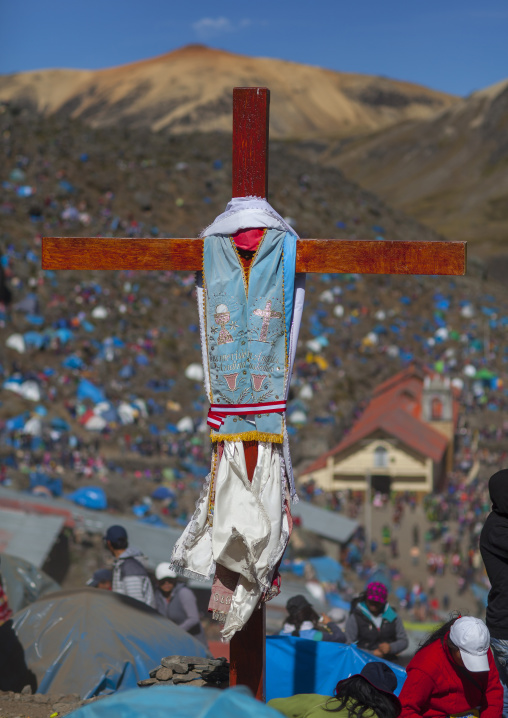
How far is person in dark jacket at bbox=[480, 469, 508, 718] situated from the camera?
4.04m

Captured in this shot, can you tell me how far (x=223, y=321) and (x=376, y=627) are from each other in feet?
8.86

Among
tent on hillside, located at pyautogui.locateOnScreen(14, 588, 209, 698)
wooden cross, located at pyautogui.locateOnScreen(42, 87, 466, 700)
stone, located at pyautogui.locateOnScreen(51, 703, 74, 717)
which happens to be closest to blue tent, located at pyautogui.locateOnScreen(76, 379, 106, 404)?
tent on hillside, located at pyautogui.locateOnScreen(14, 588, 209, 698)

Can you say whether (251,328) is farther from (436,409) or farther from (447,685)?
(436,409)

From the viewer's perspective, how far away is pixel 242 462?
3.86 metres

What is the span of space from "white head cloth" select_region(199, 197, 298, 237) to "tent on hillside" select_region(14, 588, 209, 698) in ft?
9.18

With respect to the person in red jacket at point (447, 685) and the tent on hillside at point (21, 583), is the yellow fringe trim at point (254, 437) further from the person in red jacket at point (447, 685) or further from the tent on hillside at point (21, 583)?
the tent on hillside at point (21, 583)

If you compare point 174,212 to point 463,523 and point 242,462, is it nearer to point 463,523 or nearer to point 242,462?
point 463,523

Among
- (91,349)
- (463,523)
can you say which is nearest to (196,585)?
(463,523)

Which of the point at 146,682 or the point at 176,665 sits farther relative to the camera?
the point at 176,665

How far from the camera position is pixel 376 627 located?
571 centimetres

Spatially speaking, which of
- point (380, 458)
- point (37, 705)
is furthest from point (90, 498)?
point (380, 458)

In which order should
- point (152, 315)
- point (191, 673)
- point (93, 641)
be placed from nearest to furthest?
point (191, 673) < point (93, 641) < point (152, 315)

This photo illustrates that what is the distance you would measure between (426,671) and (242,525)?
3.29 feet

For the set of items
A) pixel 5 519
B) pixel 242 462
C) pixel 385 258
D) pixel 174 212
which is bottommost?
pixel 5 519
